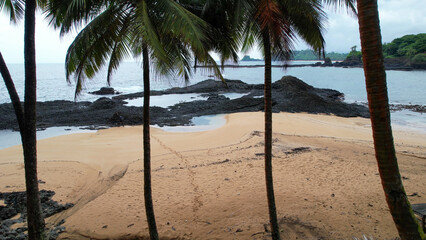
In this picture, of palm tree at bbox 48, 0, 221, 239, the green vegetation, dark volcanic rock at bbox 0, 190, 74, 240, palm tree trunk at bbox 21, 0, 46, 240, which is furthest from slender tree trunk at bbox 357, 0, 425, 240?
the green vegetation

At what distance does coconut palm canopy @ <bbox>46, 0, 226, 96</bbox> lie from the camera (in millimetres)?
4707

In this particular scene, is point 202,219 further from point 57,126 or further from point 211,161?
point 57,126

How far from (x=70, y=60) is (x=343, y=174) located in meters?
9.79

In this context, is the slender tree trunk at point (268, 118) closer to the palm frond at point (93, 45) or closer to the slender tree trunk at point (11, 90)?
the palm frond at point (93, 45)

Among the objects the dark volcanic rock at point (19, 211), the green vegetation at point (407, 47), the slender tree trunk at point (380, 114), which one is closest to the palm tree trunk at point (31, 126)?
the dark volcanic rock at point (19, 211)

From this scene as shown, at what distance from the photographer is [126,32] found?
5.34 meters

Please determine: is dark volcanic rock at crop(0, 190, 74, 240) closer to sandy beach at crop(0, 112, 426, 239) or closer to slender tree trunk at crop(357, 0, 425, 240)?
sandy beach at crop(0, 112, 426, 239)

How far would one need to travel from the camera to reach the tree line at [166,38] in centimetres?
453

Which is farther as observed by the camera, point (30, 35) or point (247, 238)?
point (247, 238)

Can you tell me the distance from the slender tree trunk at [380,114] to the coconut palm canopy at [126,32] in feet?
7.66

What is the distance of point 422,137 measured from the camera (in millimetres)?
19438

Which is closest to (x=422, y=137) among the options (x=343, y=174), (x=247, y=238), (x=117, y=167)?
(x=343, y=174)

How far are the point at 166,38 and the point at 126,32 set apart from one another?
2.43ft

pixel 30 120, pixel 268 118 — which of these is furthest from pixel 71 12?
pixel 268 118
